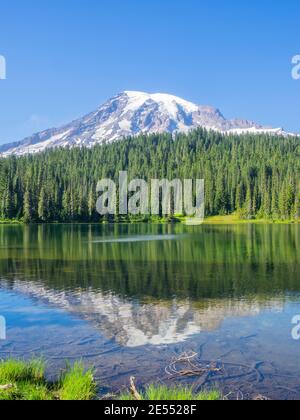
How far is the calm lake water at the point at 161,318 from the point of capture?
1891 centimetres

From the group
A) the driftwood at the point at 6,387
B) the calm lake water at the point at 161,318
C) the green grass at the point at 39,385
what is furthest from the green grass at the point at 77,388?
the calm lake water at the point at 161,318

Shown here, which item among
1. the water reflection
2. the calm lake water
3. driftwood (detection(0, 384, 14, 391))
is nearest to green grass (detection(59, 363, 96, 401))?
Answer: driftwood (detection(0, 384, 14, 391))

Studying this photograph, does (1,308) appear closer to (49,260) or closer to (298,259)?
(49,260)

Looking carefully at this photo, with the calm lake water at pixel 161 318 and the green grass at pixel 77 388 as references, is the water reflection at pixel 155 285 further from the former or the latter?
the green grass at pixel 77 388

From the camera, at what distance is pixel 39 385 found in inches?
612

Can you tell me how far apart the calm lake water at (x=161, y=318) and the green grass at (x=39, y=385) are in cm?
190

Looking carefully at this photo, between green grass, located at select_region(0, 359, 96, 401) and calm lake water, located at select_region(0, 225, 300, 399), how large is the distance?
1901 mm

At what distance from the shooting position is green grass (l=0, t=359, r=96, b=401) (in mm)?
14016

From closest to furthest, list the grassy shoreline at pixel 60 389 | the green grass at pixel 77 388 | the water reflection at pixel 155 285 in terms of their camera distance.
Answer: the grassy shoreline at pixel 60 389 → the green grass at pixel 77 388 → the water reflection at pixel 155 285

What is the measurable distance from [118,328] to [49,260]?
33362 millimetres

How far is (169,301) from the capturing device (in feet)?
108

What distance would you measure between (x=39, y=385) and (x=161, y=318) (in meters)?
13.3

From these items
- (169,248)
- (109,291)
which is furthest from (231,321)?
(169,248)

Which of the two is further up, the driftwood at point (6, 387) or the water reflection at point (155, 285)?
the driftwood at point (6, 387)
